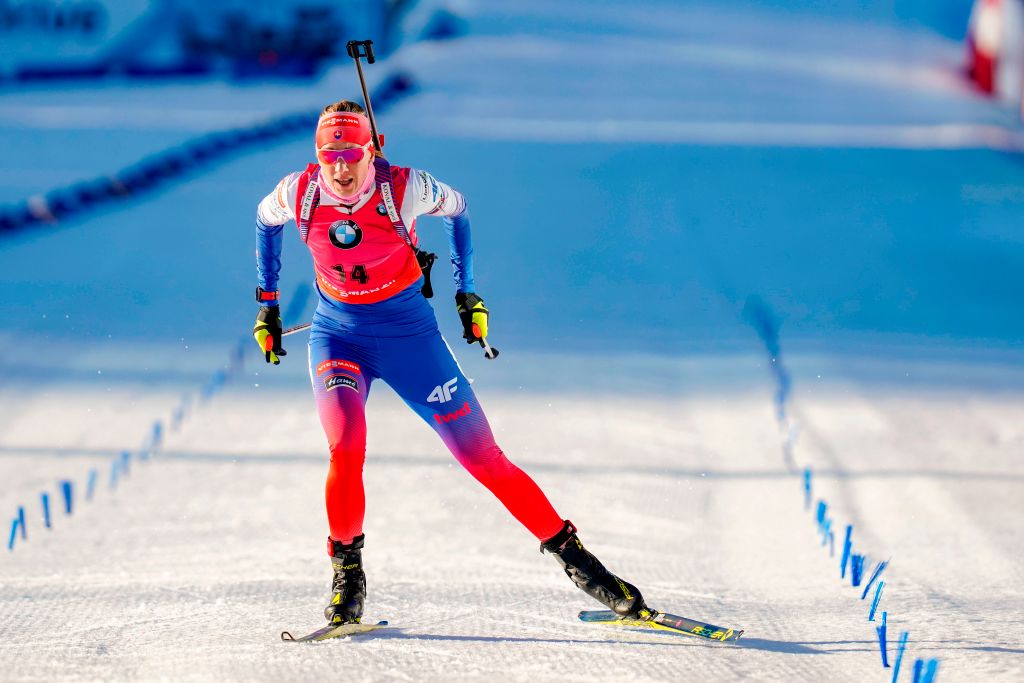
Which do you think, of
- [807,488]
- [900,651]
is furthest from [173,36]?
[900,651]

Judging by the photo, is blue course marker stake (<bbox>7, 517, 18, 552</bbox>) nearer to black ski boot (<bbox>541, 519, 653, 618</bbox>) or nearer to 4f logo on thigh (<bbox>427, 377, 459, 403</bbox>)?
4f logo on thigh (<bbox>427, 377, 459, 403</bbox>)

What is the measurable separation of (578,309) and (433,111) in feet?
38.0

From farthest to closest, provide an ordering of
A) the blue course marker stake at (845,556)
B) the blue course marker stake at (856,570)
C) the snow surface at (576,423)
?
the blue course marker stake at (845,556)
the blue course marker stake at (856,570)
the snow surface at (576,423)

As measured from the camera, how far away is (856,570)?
5.14 meters

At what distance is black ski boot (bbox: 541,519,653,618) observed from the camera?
425 centimetres

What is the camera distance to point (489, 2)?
30.3m

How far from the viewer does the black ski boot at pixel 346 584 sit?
420 cm

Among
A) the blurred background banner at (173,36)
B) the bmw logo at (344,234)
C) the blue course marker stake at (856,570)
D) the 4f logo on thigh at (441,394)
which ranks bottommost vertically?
the blue course marker stake at (856,570)

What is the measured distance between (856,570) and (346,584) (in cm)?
217

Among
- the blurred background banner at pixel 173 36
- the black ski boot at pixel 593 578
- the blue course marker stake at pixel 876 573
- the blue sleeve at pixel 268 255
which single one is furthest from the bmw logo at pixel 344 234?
the blurred background banner at pixel 173 36

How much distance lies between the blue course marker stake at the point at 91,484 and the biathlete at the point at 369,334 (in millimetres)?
2453

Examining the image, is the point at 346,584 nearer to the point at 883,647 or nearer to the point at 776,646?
the point at 776,646

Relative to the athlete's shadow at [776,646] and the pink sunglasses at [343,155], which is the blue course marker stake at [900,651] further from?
the pink sunglasses at [343,155]

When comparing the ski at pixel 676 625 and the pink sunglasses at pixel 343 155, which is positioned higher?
the pink sunglasses at pixel 343 155
